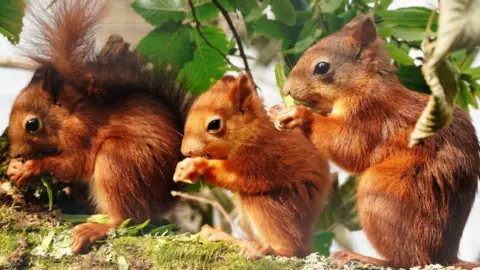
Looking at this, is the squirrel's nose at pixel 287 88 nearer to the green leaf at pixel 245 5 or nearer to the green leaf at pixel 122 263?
the green leaf at pixel 245 5

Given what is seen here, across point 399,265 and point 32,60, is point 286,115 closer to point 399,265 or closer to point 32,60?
point 399,265

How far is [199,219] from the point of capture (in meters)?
1.68

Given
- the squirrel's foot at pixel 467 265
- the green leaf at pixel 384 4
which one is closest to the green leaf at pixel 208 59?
the green leaf at pixel 384 4

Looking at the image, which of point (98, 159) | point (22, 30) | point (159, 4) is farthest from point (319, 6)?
point (22, 30)

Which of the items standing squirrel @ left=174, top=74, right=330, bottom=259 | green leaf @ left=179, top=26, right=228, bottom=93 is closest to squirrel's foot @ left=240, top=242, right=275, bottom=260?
standing squirrel @ left=174, top=74, right=330, bottom=259

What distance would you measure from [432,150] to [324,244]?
295 millimetres

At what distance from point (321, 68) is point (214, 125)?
0.85 feet

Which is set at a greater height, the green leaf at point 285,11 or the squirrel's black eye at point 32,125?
the green leaf at point 285,11

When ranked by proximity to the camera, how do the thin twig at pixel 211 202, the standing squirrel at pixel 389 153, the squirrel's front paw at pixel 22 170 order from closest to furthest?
the standing squirrel at pixel 389 153 < the thin twig at pixel 211 202 < the squirrel's front paw at pixel 22 170

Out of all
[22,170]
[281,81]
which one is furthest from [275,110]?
[22,170]

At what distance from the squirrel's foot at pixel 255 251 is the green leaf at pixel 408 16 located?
0.50 m

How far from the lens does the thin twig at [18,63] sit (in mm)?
1732

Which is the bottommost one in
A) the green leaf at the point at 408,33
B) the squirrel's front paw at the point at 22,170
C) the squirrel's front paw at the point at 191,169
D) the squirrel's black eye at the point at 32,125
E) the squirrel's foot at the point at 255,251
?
the squirrel's foot at the point at 255,251

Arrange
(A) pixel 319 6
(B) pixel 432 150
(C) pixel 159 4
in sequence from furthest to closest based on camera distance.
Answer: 1. (C) pixel 159 4
2. (A) pixel 319 6
3. (B) pixel 432 150
